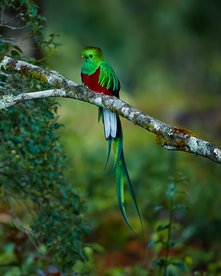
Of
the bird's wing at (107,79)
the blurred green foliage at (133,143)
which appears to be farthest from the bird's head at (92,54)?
the blurred green foliage at (133,143)

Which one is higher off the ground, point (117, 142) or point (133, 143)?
point (133, 143)

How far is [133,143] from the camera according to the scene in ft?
29.9

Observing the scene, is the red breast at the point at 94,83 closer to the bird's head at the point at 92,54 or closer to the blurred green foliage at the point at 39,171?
the bird's head at the point at 92,54

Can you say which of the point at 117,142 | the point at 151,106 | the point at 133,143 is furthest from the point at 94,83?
the point at 151,106

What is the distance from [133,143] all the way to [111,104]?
5993 mm

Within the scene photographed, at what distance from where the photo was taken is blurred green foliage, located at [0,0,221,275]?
13.3ft

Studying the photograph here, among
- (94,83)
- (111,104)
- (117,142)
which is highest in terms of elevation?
(94,83)

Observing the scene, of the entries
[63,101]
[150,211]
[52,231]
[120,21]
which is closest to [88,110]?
[63,101]

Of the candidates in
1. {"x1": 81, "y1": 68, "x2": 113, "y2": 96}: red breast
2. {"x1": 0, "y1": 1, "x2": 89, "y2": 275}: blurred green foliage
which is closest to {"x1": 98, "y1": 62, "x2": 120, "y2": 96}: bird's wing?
{"x1": 81, "y1": 68, "x2": 113, "y2": 96}: red breast

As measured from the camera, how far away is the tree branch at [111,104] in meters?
2.88

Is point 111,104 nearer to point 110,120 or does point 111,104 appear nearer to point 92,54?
point 110,120

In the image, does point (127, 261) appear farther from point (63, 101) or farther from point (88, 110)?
point (63, 101)

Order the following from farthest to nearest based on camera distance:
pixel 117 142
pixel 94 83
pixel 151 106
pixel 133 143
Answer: pixel 151 106 < pixel 133 143 < pixel 117 142 < pixel 94 83

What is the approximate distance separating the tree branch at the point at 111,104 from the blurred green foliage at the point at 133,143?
28 cm
